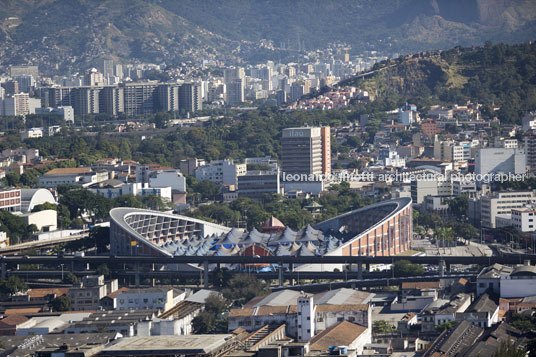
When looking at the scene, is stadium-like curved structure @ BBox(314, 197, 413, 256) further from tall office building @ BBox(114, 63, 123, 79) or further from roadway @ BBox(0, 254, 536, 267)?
tall office building @ BBox(114, 63, 123, 79)

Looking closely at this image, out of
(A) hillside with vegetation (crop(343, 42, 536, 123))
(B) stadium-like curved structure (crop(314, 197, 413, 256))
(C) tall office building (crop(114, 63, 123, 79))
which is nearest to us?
(B) stadium-like curved structure (crop(314, 197, 413, 256))

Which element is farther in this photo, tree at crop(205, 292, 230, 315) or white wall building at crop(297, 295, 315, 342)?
tree at crop(205, 292, 230, 315)

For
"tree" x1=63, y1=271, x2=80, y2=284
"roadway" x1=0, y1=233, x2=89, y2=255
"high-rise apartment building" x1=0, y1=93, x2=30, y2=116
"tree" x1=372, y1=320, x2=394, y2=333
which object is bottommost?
"tree" x1=372, y1=320, x2=394, y2=333

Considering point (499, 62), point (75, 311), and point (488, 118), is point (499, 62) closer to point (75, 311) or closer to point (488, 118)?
point (488, 118)

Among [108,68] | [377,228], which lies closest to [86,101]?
[108,68]

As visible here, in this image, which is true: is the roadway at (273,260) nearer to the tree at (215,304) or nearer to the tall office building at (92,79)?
the tree at (215,304)

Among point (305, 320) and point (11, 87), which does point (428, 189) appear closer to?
point (305, 320)

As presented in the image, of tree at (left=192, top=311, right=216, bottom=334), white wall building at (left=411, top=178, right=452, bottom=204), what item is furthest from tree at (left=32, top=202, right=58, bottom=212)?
tree at (left=192, top=311, right=216, bottom=334)

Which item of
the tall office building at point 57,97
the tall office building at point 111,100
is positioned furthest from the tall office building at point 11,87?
the tall office building at point 111,100
